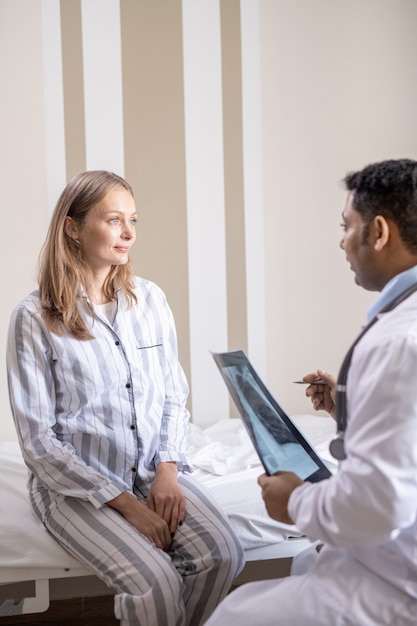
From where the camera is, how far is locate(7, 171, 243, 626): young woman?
1.52 meters

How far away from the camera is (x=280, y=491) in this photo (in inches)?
44.8

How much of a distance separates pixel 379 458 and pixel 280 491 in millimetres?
250

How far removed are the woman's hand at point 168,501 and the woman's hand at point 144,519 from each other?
2cm

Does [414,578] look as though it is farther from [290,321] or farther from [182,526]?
[290,321]

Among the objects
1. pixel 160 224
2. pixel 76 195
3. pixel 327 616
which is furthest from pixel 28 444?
pixel 160 224

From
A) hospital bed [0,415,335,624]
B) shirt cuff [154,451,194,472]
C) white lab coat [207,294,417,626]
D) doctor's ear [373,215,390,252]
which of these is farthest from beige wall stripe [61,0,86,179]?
white lab coat [207,294,417,626]

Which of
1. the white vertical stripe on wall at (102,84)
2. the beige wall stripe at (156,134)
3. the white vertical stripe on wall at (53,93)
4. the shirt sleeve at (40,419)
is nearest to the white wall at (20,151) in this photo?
the white vertical stripe on wall at (53,93)

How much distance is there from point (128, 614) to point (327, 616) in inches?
21.2

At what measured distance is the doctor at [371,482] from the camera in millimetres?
944

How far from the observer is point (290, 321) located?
3035mm

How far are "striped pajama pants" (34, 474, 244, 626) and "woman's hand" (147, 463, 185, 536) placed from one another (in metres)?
0.02

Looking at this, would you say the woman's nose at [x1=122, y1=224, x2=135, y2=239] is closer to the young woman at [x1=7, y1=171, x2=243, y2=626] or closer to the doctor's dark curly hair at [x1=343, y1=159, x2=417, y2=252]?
the young woman at [x1=7, y1=171, x2=243, y2=626]

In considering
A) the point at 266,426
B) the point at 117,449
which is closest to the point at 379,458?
the point at 266,426

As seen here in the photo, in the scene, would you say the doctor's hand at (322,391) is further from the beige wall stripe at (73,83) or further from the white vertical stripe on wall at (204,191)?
the beige wall stripe at (73,83)
